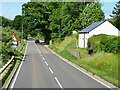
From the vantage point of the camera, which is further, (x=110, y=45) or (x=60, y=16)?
(x=60, y=16)

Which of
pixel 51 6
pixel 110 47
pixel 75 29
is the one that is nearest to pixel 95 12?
pixel 75 29

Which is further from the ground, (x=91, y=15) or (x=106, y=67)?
(x=91, y=15)

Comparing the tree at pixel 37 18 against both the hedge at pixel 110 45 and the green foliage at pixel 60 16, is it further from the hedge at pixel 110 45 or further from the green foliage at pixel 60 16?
the hedge at pixel 110 45

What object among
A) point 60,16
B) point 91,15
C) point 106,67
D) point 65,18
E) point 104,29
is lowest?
point 106,67

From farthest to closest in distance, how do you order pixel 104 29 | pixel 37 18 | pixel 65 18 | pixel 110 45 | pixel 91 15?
pixel 37 18 < pixel 65 18 < pixel 91 15 < pixel 104 29 < pixel 110 45

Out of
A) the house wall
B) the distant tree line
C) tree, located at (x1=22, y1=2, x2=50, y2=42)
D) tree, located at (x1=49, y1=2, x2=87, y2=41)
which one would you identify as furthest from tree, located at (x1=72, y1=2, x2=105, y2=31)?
tree, located at (x1=22, y1=2, x2=50, y2=42)

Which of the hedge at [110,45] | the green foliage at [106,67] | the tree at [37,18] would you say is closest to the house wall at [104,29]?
the hedge at [110,45]

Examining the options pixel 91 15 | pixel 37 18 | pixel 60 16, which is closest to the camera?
pixel 91 15

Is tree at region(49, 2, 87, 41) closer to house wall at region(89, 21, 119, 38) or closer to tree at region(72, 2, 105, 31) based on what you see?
tree at region(72, 2, 105, 31)

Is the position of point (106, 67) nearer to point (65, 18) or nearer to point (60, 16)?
point (65, 18)

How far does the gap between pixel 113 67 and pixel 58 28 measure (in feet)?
109

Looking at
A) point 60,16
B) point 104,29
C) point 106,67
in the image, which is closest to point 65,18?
point 60,16

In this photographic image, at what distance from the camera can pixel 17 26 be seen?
114625mm

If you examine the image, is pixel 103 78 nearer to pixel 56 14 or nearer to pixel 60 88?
pixel 60 88
